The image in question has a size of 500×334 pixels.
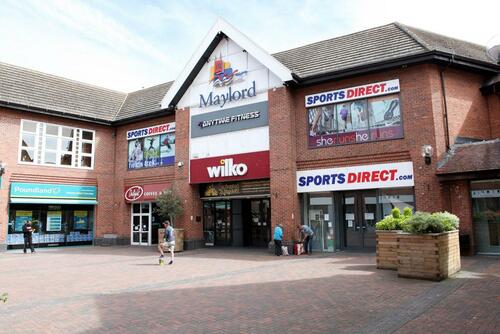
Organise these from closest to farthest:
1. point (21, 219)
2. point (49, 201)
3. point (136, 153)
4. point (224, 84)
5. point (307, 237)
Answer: point (307, 237), point (224, 84), point (21, 219), point (49, 201), point (136, 153)

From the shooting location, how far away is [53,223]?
22484mm

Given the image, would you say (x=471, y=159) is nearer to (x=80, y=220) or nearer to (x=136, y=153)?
(x=136, y=153)

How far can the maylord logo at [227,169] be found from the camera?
18.7m

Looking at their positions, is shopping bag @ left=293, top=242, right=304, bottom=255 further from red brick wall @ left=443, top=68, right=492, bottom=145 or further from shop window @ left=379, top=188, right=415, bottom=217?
red brick wall @ left=443, top=68, right=492, bottom=145

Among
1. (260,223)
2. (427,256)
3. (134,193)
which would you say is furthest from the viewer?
(134,193)

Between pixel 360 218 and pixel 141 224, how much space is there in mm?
13086

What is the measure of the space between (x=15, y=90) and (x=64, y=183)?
5.52 m

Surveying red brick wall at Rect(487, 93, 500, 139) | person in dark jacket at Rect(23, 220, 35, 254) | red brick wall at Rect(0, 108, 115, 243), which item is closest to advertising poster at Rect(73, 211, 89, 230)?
red brick wall at Rect(0, 108, 115, 243)

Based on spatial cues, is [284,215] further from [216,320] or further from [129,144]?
[129,144]

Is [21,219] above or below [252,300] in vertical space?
above

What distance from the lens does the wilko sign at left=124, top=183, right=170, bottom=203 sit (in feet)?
73.2

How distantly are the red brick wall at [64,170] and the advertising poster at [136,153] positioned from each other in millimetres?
1441

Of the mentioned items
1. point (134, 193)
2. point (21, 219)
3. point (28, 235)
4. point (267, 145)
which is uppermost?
point (267, 145)

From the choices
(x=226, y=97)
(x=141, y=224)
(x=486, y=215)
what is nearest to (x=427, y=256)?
(x=486, y=215)
